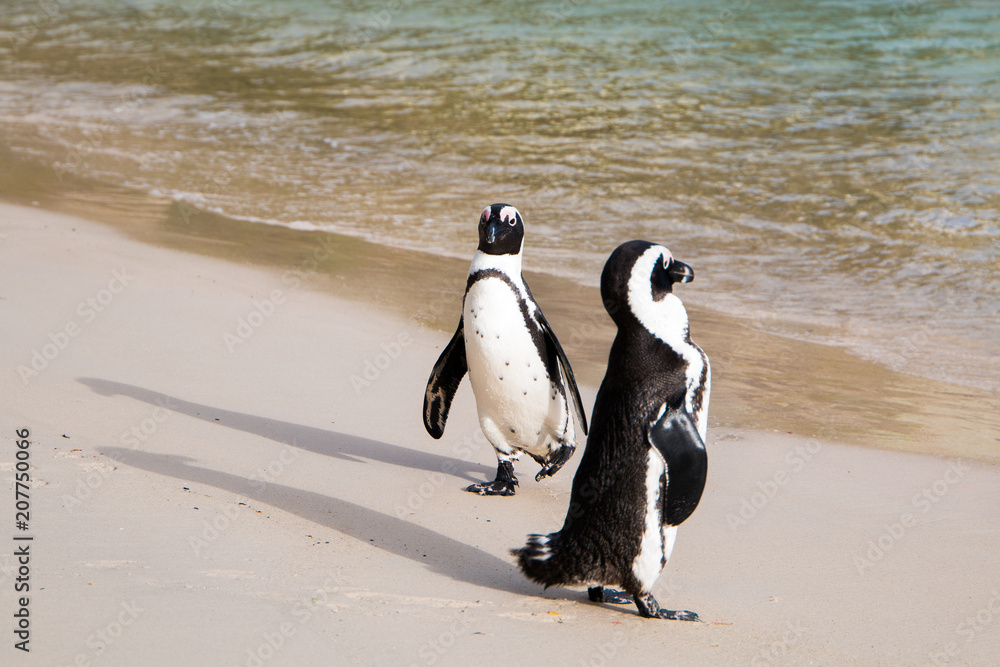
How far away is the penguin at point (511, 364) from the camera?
3.58 meters

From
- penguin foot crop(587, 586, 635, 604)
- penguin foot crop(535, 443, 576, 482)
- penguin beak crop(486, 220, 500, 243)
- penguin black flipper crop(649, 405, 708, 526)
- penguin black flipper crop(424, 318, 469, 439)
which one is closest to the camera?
penguin black flipper crop(649, 405, 708, 526)

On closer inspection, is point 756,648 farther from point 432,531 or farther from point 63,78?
point 63,78

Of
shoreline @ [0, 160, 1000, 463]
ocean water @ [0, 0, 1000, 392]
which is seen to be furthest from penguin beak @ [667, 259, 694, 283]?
ocean water @ [0, 0, 1000, 392]

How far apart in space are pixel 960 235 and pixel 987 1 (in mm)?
14032

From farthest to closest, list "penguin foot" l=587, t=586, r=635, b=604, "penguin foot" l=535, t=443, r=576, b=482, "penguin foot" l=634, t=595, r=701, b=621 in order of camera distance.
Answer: "penguin foot" l=535, t=443, r=576, b=482 < "penguin foot" l=587, t=586, r=635, b=604 < "penguin foot" l=634, t=595, r=701, b=621

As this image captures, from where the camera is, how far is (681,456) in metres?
2.58

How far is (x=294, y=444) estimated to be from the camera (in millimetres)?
3846

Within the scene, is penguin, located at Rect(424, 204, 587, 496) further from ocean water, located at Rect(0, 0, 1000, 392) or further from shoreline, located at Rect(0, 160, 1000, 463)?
ocean water, located at Rect(0, 0, 1000, 392)

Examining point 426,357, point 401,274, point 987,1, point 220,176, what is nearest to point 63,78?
point 220,176

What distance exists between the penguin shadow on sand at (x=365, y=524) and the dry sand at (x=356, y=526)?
10 mm

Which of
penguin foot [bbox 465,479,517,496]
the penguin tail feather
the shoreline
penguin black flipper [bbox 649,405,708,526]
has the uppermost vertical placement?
penguin black flipper [bbox 649,405,708,526]

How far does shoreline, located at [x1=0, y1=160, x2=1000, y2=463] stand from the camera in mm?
4242

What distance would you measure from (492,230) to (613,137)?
22.6 feet

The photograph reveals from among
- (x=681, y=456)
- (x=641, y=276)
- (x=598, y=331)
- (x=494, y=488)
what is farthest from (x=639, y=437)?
(x=598, y=331)
